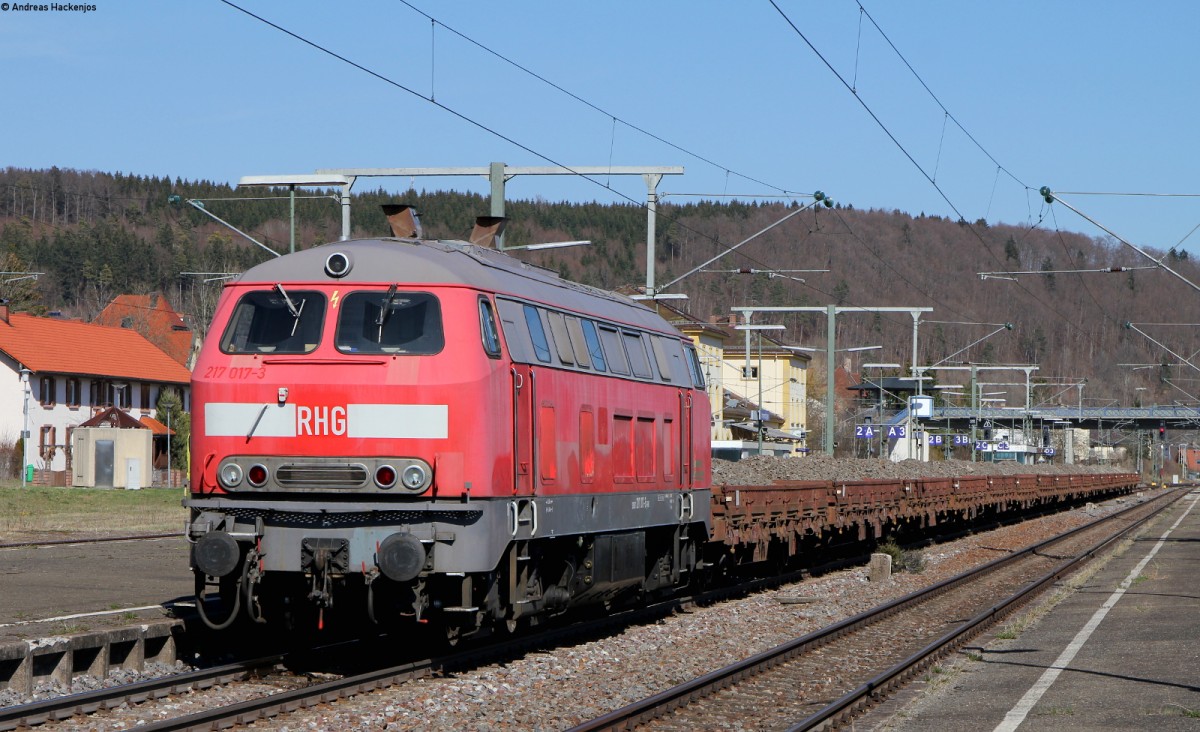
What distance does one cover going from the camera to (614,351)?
1600 cm

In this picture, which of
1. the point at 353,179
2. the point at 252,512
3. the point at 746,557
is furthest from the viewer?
the point at 353,179

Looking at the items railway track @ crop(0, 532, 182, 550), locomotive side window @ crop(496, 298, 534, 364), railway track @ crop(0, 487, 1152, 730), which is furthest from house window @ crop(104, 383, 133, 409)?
locomotive side window @ crop(496, 298, 534, 364)

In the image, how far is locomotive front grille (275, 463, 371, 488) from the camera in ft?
39.0

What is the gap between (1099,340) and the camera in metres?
192

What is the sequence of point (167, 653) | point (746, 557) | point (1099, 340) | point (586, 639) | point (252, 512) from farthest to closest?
1. point (1099, 340)
2. point (746, 557)
3. point (586, 639)
4. point (167, 653)
5. point (252, 512)

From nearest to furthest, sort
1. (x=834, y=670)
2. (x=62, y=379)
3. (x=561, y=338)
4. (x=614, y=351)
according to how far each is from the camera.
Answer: (x=834, y=670) → (x=561, y=338) → (x=614, y=351) → (x=62, y=379)

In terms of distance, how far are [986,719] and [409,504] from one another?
16.2ft

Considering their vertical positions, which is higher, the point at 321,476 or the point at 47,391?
the point at 47,391

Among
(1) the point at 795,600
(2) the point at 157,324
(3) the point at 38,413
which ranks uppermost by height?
(2) the point at 157,324

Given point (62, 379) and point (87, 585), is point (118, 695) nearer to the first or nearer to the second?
point (87, 585)

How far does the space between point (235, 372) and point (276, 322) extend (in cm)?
57

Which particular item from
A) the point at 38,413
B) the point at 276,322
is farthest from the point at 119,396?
the point at 276,322

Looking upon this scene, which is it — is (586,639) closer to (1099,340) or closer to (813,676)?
(813,676)

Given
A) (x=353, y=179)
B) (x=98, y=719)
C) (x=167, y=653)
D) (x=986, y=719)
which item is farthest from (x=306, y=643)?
(x=353, y=179)
